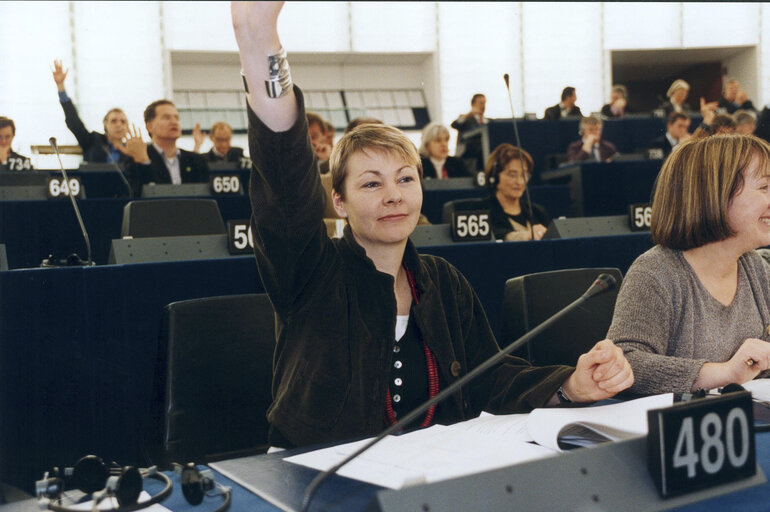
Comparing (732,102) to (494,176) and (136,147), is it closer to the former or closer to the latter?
(494,176)

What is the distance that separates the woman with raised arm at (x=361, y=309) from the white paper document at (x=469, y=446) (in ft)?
0.50

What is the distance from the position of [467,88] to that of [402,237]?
10.4 m

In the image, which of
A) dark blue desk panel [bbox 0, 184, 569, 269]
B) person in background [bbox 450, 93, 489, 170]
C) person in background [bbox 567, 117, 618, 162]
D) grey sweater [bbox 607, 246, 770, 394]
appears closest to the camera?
grey sweater [bbox 607, 246, 770, 394]

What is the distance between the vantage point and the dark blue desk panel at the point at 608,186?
5.84 m

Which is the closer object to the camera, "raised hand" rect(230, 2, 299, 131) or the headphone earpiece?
"raised hand" rect(230, 2, 299, 131)

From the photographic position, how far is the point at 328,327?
1.18m

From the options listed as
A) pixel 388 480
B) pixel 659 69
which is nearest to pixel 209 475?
pixel 388 480

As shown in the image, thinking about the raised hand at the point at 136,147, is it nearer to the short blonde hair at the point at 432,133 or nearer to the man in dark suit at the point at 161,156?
the man in dark suit at the point at 161,156

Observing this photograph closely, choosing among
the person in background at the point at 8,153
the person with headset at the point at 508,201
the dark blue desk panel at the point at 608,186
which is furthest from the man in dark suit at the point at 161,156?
the dark blue desk panel at the point at 608,186

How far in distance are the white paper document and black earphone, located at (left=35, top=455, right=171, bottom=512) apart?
0.19m

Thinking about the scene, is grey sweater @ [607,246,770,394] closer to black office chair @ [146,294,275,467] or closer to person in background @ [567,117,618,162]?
black office chair @ [146,294,275,467]

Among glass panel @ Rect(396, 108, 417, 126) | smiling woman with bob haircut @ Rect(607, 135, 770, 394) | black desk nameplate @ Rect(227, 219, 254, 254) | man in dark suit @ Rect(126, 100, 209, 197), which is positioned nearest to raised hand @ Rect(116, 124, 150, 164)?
man in dark suit @ Rect(126, 100, 209, 197)

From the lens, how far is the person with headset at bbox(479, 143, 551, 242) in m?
4.09

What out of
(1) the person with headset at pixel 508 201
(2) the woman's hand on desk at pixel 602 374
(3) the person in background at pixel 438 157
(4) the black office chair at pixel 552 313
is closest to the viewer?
(2) the woman's hand on desk at pixel 602 374
